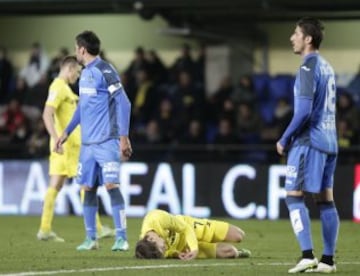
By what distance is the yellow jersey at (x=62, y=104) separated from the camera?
45.1 feet

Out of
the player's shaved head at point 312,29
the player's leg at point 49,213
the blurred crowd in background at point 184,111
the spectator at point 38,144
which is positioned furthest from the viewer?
the spectator at point 38,144

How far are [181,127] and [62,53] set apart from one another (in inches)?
133

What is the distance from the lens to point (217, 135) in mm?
20609

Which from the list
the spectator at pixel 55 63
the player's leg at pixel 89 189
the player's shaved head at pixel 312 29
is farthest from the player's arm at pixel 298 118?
the spectator at pixel 55 63

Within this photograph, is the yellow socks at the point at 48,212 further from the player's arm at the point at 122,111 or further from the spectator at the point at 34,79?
the spectator at the point at 34,79

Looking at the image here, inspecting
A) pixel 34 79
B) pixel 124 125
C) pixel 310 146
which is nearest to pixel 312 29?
pixel 310 146

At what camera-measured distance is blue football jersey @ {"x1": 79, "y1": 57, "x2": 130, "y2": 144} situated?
1188 cm

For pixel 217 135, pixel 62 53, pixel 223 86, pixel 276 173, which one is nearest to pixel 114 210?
pixel 276 173

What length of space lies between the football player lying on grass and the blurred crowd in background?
8.25m

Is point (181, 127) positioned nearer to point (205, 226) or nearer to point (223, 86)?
point (223, 86)

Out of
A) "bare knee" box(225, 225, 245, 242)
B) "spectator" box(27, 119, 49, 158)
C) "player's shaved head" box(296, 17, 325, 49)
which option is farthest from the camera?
"spectator" box(27, 119, 49, 158)

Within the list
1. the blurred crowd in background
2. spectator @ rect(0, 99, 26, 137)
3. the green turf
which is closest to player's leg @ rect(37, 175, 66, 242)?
the green turf

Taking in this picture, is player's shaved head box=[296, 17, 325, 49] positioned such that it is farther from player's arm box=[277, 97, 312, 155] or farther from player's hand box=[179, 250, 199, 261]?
player's hand box=[179, 250, 199, 261]

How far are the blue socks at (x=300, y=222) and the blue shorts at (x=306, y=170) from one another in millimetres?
118
